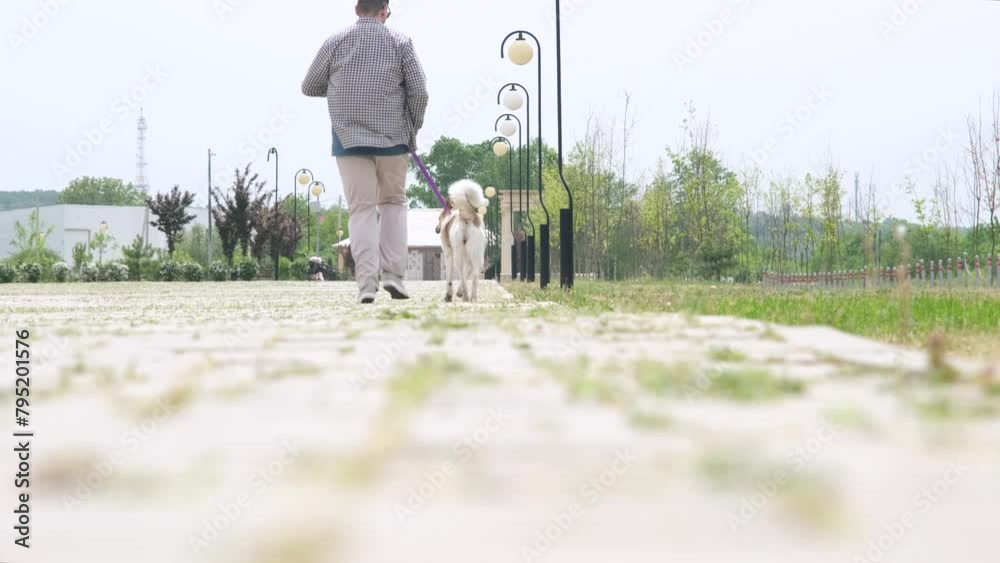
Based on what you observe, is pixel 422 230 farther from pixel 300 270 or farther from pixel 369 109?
pixel 369 109

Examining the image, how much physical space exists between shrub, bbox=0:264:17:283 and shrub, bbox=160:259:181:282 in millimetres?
4957

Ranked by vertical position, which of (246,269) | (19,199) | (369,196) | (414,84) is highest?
(19,199)

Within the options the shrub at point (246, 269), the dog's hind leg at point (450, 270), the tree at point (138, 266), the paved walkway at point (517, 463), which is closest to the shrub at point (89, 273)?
the tree at point (138, 266)

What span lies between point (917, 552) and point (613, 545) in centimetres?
44

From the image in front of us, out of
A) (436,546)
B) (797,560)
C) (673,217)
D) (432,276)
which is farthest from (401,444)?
(432,276)

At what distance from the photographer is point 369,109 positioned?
895cm

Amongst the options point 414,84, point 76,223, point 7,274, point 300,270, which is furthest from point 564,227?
point 76,223

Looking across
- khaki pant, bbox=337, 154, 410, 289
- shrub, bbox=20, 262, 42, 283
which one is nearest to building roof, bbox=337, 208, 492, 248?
shrub, bbox=20, 262, 42, 283

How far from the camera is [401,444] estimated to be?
80.7 inches

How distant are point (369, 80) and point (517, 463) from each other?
745 centimetres

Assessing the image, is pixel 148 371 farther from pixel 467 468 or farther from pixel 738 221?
pixel 738 221

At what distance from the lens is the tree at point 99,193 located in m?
119

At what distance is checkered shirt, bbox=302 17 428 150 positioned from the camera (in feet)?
29.4

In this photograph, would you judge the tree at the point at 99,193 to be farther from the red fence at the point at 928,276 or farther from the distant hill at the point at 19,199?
the red fence at the point at 928,276
